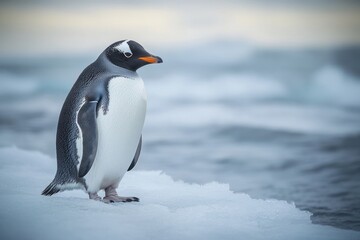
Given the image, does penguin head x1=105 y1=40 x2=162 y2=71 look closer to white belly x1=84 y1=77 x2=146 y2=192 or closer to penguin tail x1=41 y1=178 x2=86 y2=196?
white belly x1=84 y1=77 x2=146 y2=192

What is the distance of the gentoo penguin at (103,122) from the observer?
152 cm

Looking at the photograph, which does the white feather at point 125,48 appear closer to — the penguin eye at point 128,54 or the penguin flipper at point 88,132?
the penguin eye at point 128,54

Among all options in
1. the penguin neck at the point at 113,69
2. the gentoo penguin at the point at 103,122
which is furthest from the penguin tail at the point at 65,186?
the penguin neck at the point at 113,69

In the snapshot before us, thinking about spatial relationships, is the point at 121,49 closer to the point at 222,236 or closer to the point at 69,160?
the point at 69,160

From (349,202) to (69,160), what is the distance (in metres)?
1.24

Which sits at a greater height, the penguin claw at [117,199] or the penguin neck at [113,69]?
the penguin neck at [113,69]

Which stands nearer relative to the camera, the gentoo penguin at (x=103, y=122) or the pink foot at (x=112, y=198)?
the gentoo penguin at (x=103, y=122)

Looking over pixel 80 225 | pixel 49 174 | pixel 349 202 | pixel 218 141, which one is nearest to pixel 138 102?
pixel 80 225

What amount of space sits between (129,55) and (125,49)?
2cm

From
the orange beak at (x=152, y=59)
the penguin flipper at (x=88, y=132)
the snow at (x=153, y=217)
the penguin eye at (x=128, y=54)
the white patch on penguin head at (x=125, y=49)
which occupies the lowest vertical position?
the snow at (x=153, y=217)

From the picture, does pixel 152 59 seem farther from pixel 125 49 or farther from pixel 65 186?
pixel 65 186

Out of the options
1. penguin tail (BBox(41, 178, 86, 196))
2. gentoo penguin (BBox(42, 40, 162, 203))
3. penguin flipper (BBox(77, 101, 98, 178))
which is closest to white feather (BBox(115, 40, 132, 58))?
gentoo penguin (BBox(42, 40, 162, 203))

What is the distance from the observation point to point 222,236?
149cm

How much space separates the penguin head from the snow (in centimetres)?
42
